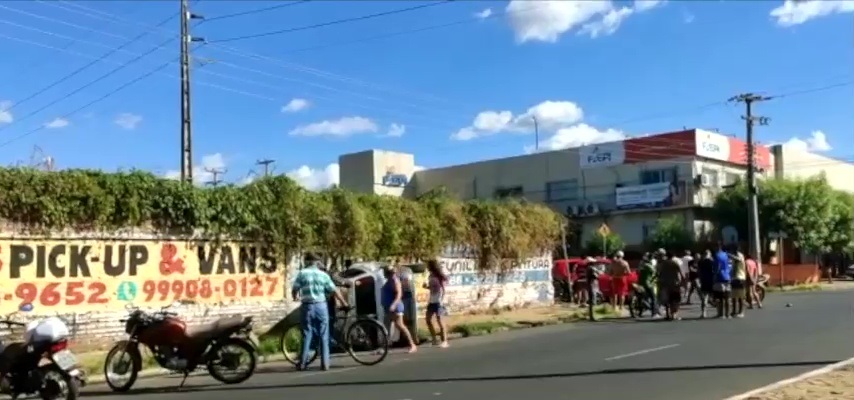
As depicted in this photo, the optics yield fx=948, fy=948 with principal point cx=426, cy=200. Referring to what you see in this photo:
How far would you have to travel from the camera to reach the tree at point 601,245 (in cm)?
5447

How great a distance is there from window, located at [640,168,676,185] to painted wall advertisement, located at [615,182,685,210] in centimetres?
53

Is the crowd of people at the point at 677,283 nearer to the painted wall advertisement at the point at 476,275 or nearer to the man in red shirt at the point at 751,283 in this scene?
the man in red shirt at the point at 751,283

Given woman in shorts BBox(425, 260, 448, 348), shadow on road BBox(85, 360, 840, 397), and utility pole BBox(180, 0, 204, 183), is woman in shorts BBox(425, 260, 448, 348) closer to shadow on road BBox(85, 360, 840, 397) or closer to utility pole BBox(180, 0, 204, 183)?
shadow on road BBox(85, 360, 840, 397)

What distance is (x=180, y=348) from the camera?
12.5 metres

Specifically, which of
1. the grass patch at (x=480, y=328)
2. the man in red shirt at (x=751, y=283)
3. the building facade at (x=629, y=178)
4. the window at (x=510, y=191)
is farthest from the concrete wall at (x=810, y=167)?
the grass patch at (x=480, y=328)

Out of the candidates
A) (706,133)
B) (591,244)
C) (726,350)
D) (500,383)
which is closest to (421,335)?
(726,350)

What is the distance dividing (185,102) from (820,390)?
25.1 m

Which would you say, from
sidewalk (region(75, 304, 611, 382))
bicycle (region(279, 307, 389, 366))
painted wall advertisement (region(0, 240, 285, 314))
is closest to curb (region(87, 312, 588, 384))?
sidewalk (region(75, 304, 611, 382))

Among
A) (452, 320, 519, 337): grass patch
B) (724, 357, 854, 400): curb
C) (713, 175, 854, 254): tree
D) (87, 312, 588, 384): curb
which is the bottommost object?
(87, 312, 588, 384): curb

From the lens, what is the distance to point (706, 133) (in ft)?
201

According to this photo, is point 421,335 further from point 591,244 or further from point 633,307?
point 591,244

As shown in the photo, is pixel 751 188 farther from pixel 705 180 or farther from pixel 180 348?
pixel 180 348

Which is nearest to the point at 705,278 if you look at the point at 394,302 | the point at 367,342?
the point at 394,302

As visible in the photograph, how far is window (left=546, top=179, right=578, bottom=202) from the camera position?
66562 mm
